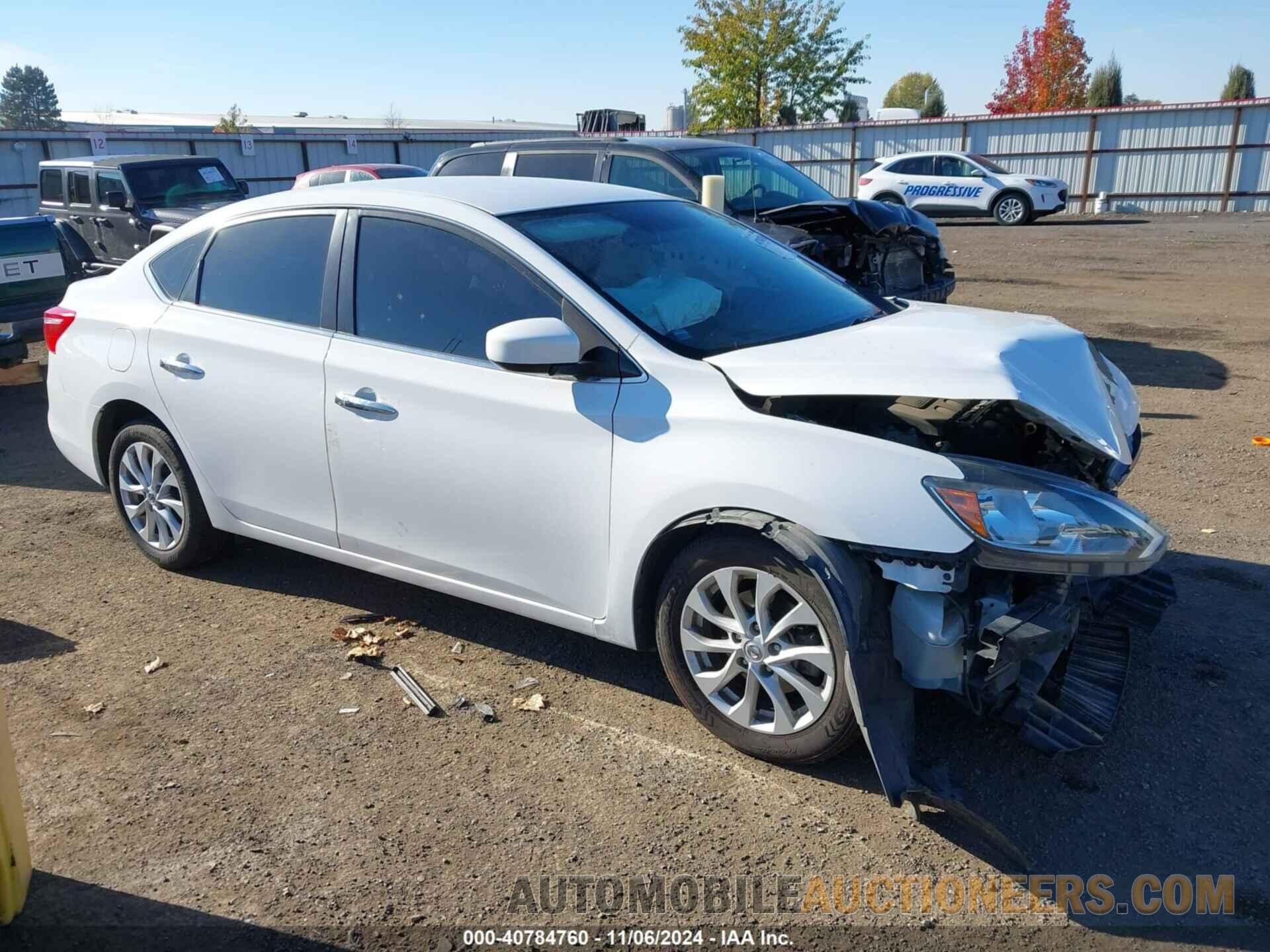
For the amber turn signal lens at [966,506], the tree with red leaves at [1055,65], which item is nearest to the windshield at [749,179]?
the amber turn signal lens at [966,506]

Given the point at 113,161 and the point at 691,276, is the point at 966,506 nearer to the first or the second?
the point at 691,276

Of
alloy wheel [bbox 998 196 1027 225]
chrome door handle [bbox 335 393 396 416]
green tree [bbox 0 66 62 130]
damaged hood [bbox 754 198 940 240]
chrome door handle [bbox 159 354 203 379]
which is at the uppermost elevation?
green tree [bbox 0 66 62 130]

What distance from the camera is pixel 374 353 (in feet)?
13.7

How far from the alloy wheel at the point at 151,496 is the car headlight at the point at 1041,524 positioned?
3.61 m

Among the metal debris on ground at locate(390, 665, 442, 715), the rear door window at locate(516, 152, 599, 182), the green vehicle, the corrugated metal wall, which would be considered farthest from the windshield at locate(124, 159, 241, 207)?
the corrugated metal wall

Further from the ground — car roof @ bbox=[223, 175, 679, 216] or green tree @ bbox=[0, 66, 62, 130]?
green tree @ bbox=[0, 66, 62, 130]

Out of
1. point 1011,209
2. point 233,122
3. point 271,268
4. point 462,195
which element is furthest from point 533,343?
point 233,122

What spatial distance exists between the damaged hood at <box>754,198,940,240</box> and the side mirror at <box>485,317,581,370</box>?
18.9ft

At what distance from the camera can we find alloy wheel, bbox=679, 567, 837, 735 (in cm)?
335

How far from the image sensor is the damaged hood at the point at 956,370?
3.38 m

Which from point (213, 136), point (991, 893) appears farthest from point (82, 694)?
point (213, 136)

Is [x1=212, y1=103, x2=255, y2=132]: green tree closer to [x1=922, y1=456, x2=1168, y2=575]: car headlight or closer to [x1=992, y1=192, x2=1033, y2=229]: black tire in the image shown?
[x1=992, y1=192, x2=1033, y2=229]: black tire

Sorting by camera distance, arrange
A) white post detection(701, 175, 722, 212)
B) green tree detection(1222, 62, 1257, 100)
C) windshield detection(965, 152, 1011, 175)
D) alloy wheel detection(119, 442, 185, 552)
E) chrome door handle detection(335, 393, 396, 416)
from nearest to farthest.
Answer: chrome door handle detection(335, 393, 396, 416) → alloy wheel detection(119, 442, 185, 552) → white post detection(701, 175, 722, 212) → windshield detection(965, 152, 1011, 175) → green tree detection(1222, 62, 1257, 100)

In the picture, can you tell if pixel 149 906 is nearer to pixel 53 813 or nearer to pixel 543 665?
pixel 53 813
